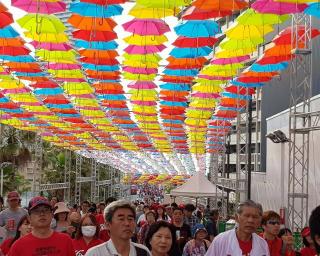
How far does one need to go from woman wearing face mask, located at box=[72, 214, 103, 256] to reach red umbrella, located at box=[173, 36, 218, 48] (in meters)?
7.86

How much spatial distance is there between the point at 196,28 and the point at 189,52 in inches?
79.5

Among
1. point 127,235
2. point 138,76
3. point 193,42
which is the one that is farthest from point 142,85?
point 127,235

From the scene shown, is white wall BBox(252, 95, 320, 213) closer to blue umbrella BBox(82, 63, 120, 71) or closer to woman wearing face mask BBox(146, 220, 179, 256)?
blue umbrella BBox(82, 63, 120, 71)

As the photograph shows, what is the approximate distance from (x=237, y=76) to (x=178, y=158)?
4529cm

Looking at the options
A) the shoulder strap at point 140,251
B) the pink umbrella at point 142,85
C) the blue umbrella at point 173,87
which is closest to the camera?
the shoulder strap at point 140,251

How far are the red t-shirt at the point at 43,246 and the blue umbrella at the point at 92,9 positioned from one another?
25.0 ft

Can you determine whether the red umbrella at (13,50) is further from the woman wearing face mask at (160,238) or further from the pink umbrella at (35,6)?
the woman wearing face mask at (160,238)

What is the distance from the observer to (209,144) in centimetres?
4075

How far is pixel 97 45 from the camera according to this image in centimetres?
1570

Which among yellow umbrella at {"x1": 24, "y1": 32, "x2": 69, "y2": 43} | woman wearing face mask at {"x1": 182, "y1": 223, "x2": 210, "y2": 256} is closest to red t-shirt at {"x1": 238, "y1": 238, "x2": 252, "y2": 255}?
woman wearing face mask at {"x1": 182, "y1": 223, "x2": 210, "y2": 256}

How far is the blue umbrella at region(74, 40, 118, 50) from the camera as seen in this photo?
610 inches

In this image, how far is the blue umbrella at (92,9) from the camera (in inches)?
491

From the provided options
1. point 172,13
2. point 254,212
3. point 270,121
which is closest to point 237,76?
point 172,13

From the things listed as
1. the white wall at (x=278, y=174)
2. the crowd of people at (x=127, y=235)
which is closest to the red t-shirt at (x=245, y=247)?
the crowd of people at (x=127, y=235)
